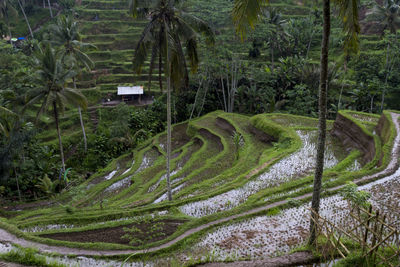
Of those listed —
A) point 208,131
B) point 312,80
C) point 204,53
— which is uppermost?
point 204,53

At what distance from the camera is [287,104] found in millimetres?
24766

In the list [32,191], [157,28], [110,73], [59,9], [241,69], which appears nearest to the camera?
[157,28]

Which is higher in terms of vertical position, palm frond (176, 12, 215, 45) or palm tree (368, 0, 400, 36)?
palm tree (368, 0, 400, 36)

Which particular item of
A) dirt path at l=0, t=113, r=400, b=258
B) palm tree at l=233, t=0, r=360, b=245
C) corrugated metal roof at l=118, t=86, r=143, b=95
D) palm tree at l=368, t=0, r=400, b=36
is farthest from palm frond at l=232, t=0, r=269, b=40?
palm tree at l=368, t=0, r=400, b=36

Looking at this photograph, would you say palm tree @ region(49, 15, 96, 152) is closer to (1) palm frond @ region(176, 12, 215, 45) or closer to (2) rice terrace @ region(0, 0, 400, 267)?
(2) rice terrace @ region(0, 0, 400, 267)

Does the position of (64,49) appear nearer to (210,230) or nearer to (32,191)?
(32,191)

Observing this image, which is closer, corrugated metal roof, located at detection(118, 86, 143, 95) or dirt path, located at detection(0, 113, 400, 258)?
dirt path, located at detection(0, 113, 400, 258)

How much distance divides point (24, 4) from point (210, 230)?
46470 mm

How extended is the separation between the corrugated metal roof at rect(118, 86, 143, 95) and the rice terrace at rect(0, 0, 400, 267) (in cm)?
14

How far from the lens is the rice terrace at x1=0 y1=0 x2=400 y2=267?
21.8 feet

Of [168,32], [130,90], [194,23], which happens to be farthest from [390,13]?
[130,90]

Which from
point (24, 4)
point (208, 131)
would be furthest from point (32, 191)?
point (24, 4)

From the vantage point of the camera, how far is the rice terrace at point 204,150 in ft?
21.8

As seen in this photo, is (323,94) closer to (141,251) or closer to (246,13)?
(246,13)
